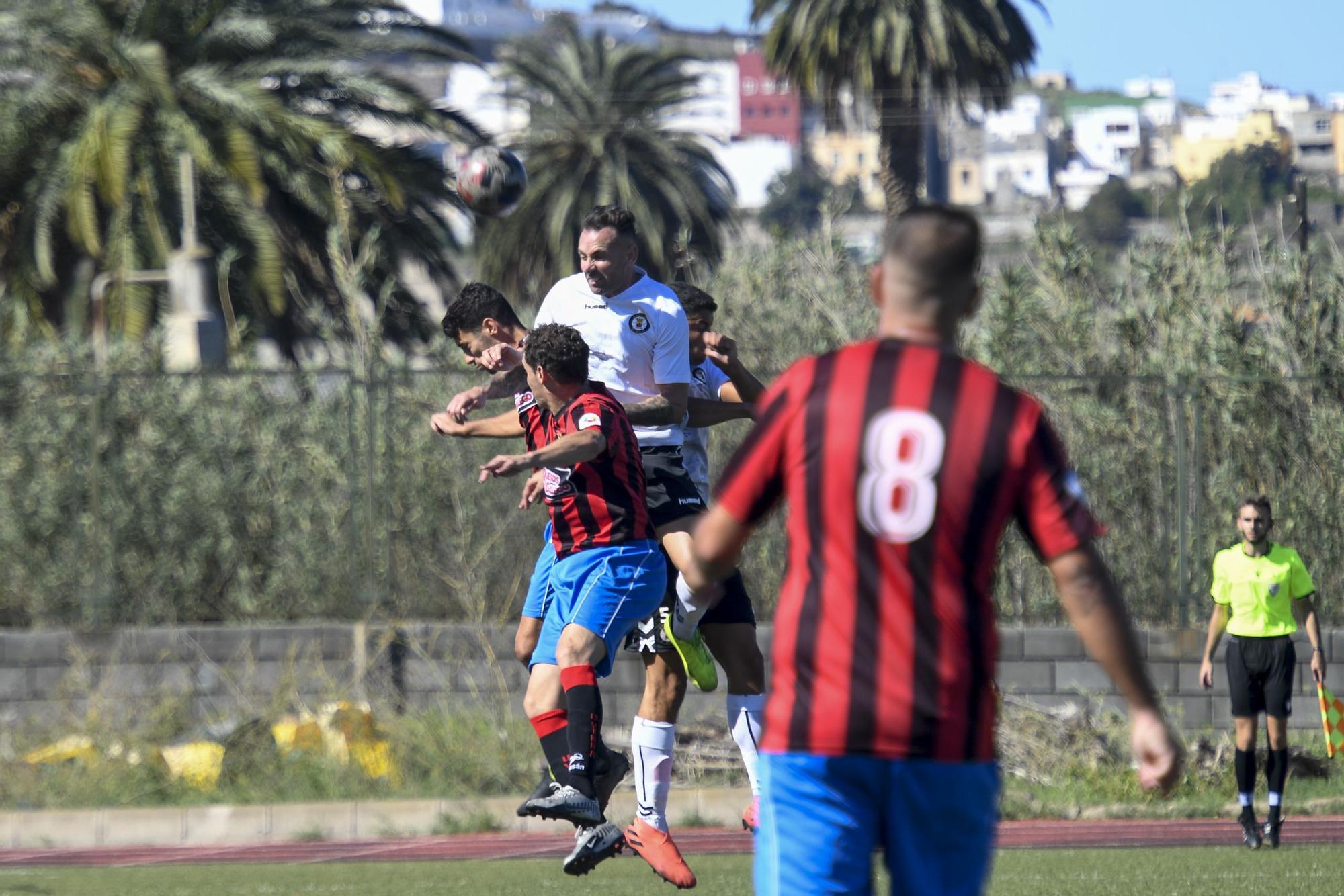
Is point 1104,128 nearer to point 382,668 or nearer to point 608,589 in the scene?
point 382,668

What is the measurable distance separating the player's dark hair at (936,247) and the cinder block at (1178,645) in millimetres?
11343

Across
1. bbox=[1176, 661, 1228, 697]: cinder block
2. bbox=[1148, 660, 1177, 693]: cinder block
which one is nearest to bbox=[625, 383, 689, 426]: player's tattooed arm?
bbox=[1148, 660, 1177, 693]: cinder block

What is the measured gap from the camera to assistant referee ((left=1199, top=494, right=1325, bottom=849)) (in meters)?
11.2

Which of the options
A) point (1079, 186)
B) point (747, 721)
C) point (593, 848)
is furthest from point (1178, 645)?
point (1079, 186)

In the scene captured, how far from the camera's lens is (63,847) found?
39.2ft

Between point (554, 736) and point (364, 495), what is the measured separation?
27.7 feet

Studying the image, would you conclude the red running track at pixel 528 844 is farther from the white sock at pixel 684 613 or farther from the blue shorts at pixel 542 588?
the blue shorts at pixel 542 588

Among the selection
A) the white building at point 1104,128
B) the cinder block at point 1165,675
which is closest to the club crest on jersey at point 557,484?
the cinder block at point 1165,675

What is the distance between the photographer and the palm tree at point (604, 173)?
33.3 meters

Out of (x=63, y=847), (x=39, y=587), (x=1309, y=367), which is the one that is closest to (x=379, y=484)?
(x=39, y=587)

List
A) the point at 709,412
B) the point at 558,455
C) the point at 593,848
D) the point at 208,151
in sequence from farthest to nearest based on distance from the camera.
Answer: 1. the point at 208,151
2. the point at 709,412
3. the point at 593,848
4. the point at 558,455

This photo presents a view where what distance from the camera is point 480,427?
7.64 metres

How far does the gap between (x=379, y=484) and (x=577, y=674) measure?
8561mm

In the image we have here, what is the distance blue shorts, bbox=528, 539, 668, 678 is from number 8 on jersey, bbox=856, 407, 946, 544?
3732 mm
